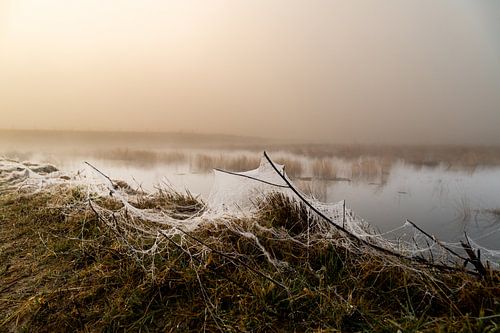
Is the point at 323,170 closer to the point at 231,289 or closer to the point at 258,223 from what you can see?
the point at 258,223

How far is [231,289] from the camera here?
303cm

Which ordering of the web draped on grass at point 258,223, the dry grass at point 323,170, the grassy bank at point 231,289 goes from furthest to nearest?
the dry grass at point 323,170, the web draped on grass at point 258,223, the grassy bank at point 231,289

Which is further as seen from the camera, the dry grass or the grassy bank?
the dry grass

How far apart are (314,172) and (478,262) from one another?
13.5 m

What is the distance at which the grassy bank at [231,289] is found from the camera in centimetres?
264

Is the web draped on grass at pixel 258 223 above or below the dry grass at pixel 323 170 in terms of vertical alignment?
above

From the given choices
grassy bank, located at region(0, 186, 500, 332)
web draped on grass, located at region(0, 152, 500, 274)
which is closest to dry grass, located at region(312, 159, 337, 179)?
web draped on grass, located at region(0, 152, 500, 274)

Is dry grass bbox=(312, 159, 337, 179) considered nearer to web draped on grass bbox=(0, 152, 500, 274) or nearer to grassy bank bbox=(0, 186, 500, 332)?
web draped on grass bbox=(0, 152, 500, 274)

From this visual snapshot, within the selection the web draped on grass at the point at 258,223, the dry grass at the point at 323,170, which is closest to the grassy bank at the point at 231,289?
the web draped on grass at the point at 258,223

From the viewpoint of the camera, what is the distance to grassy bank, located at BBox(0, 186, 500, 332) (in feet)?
8.67

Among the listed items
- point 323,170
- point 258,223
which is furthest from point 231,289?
point 323,170

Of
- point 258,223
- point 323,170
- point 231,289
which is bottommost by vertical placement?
point 323,170

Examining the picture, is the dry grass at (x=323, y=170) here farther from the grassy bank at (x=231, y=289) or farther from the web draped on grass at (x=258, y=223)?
the grassy bank at (x=231, y=289)

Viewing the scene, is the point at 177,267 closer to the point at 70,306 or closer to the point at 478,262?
the point at 70,306
